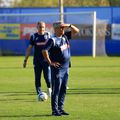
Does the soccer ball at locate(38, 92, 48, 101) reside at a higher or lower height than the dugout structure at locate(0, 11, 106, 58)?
higher

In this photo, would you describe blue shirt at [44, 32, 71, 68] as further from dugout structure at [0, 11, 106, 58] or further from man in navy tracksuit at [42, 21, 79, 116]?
dugout structure at [0, 11, 106, 58]

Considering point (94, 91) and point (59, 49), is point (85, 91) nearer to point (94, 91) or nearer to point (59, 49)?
point (94, 91)

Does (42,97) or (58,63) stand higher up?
(58,63)

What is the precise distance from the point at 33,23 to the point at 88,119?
109ft

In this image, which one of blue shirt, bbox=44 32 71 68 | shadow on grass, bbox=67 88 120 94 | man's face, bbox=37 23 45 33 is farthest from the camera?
shadow on grass, bbox=67 88 120 94

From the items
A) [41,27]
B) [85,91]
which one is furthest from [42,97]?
[85,91]

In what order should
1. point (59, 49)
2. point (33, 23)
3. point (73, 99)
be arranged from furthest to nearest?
point (33, 23) < point (73, 99) < point (59, 49)

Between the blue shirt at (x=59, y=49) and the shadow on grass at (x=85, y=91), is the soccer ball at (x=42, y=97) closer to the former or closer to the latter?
the shadow on grass at (x=85, y=91)

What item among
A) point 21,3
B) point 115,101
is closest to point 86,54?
point 115,101

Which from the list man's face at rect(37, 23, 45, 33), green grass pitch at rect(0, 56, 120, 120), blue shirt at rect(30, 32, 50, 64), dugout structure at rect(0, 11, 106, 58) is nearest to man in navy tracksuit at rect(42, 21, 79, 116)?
green grass pitch at rect(0, 56, 120, 120)

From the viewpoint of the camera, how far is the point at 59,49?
11891mm

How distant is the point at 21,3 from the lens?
86.9m

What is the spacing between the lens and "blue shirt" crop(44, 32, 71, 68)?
38.8 feet

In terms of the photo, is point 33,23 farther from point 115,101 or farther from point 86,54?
point 115,101
